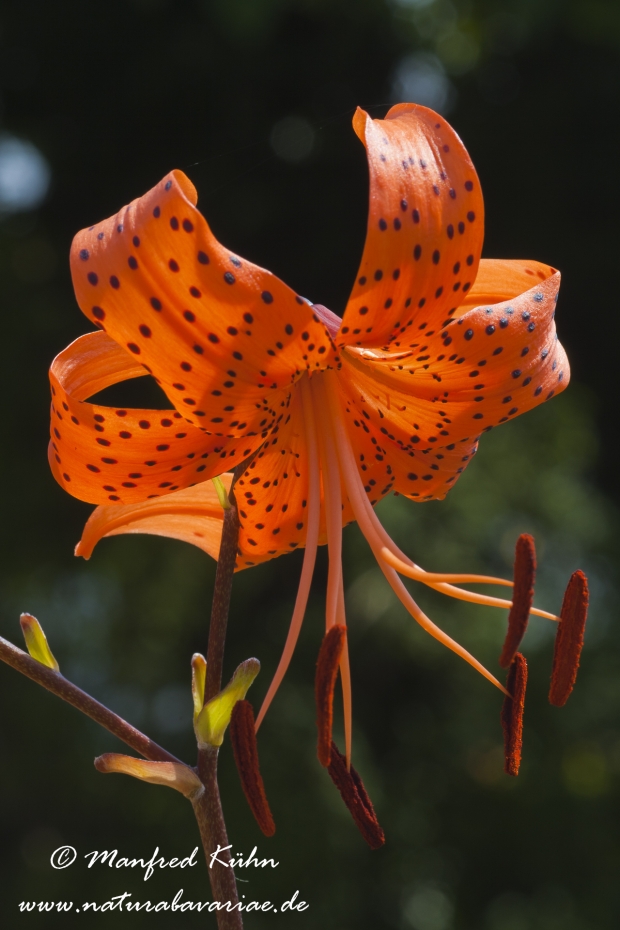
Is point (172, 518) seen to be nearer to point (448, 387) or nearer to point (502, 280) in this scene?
point (448, 387)

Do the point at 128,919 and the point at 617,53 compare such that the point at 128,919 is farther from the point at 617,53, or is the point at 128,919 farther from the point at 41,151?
the point at 617,53

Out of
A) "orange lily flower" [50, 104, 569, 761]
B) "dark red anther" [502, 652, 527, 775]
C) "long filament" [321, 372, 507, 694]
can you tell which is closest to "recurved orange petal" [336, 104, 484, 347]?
"orange lily flower" [50, 104, 569, 761]

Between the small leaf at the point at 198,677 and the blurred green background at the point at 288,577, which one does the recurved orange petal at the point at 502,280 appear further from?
the blurred green background at the point at 288,577

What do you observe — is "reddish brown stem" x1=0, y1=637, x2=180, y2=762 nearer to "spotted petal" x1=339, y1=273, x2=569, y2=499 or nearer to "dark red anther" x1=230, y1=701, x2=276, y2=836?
"dark red anther" x1=230, y1=701, x2=276, y2=836

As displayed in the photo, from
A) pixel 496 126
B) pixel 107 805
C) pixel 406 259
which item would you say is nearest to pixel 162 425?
pixel 406 259

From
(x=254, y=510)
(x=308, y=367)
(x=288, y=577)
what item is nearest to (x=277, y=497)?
(x=254, y=510)

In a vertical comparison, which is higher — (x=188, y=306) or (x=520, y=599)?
(x=188, y=306)
